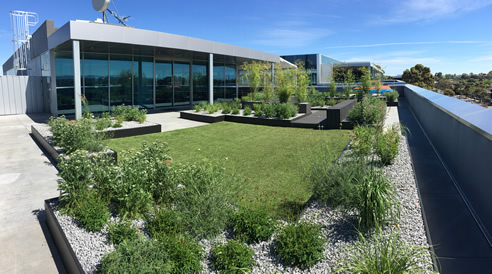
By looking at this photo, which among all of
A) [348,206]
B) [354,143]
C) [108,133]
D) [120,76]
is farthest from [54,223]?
[120,76]

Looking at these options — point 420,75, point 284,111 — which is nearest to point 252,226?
point 284,111

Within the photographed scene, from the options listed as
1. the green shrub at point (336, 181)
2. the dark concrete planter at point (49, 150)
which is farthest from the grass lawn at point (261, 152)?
the dark concrete planter at point (49, 150)

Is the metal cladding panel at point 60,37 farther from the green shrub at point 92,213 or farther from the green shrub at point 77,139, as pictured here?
the green shrub at point 92,213

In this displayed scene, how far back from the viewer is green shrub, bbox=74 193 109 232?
376 cm

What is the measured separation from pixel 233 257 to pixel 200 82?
19778 mm

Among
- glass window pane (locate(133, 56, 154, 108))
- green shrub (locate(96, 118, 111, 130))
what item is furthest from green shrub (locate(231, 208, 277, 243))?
glass window pane (locate(133, 56, 154, 108))

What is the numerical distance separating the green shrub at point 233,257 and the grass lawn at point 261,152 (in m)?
0.90

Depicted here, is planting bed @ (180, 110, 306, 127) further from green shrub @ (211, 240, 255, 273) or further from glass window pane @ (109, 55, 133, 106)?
green shrub @ (211, 240, 255, 273)

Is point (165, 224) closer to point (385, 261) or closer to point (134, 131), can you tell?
point (385, 261)

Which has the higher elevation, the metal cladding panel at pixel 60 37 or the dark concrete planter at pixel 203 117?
the metal cladding panel at pixel 60 37

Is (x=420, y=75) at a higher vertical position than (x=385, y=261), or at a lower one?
higher

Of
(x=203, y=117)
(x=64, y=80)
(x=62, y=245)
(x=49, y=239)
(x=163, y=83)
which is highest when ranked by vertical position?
(x=163, y=83)

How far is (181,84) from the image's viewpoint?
20.7 m

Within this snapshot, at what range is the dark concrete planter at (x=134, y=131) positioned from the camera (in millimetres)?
10812
